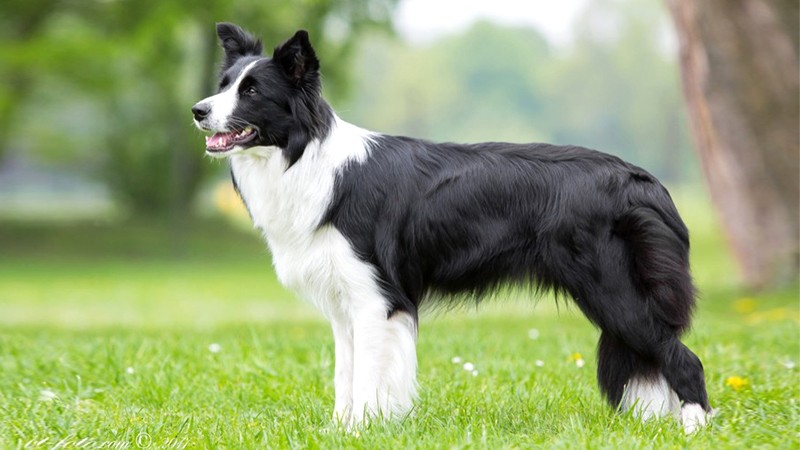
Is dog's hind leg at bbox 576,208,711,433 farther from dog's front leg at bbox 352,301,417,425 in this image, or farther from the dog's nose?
the dog's nose

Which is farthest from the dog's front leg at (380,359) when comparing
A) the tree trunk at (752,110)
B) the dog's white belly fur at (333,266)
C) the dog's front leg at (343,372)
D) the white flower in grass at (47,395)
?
the tree trunk at (752,110)

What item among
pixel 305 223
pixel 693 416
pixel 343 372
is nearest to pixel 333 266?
pixel 305 223

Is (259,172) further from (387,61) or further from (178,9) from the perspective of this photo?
(387,61)

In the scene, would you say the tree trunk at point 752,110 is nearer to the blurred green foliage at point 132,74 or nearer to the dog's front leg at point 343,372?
the dog's front leg at point 343,372

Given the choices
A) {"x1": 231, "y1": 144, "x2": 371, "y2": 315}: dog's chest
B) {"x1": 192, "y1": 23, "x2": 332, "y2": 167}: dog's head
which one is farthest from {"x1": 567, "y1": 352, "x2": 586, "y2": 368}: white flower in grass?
{"x1": 192, "y1": 23, "x2": 332, "y2": 167}: dog's head

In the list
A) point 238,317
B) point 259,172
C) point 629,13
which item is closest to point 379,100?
point 629,13

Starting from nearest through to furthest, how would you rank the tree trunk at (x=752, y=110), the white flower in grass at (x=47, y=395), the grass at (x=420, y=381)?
the grass at (x=420, y=381) < the white flower in grass at (x=47, y=395) < the tree trunk at (x=752, y=110)

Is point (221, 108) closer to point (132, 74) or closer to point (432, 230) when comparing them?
point (432, 230)

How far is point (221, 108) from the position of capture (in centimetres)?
427

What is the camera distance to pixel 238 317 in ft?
39.7

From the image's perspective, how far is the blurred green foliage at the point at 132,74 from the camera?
62.7 feet

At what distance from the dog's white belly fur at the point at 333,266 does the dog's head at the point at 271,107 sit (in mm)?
66

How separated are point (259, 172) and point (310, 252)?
0.46 m

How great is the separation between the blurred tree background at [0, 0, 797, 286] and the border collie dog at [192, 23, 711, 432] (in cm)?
439
